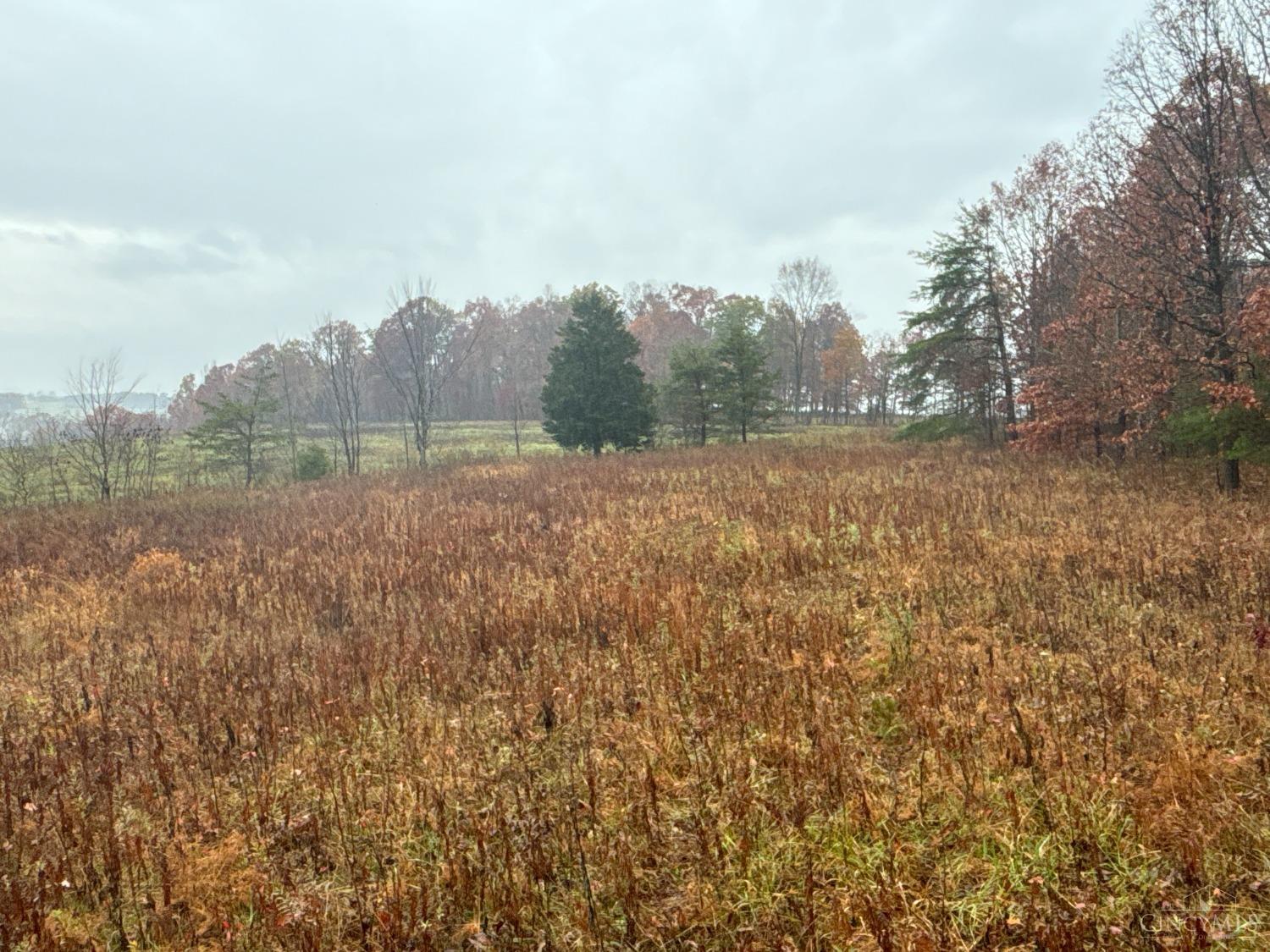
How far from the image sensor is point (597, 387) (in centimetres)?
2602

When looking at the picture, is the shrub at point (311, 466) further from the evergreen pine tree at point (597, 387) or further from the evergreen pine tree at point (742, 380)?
the evergreen pine tree at point (742, 380)

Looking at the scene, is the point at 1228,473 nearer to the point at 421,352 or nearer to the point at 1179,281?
the point at 1179,281

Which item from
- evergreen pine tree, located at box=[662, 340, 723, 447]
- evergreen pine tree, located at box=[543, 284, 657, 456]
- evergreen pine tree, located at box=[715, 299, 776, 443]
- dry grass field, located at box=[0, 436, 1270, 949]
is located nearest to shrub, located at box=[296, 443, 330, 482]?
evergreen pine tree, located at box=[543, 284, 657, 456]

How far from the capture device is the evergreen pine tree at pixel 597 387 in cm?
2600

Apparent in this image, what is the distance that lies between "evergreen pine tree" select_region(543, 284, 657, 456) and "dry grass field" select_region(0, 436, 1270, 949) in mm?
18206

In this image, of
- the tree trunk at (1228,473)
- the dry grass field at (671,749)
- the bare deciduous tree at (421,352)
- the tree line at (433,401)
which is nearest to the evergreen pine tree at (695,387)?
the tree line at (433,401)

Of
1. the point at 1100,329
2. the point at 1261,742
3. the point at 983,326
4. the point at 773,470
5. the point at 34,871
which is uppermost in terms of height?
the point at 983,326

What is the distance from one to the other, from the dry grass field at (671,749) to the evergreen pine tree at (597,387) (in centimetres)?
1821

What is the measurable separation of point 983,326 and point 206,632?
79.6 ft

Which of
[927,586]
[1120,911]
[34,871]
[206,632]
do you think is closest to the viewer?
[1120,911]

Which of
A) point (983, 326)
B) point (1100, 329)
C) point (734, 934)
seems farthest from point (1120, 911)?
point (983, 326)

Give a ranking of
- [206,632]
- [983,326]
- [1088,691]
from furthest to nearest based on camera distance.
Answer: [983,326], [206,632], [1088,691]

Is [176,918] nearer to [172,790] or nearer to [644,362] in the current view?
[172,790]

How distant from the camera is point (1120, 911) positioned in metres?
2.22
